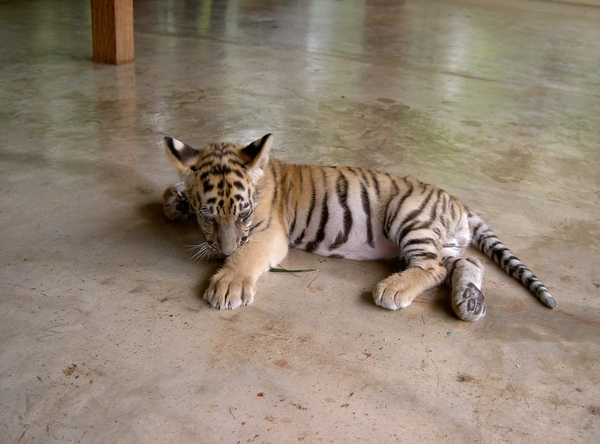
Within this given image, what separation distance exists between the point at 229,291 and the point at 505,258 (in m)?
1.59

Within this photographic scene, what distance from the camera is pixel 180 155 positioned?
3.21m

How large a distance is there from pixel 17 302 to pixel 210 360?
1012mm

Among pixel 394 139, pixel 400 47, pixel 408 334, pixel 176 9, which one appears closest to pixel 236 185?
pixel 408 334

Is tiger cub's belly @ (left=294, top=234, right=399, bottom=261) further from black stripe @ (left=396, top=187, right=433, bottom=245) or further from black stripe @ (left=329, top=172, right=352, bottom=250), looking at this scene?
black stripe @ (left=396, top=187, right=433, bottom=245)

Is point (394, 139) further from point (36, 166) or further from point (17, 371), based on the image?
point (17, 371)

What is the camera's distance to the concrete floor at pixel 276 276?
2359mm

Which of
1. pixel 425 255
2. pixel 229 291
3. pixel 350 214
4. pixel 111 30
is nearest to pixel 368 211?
pixel 350 214

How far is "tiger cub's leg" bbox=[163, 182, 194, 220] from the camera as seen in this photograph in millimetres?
3705

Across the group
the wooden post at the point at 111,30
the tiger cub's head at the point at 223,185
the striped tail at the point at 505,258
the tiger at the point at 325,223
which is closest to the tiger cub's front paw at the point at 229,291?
the tiger at the point at 325,223

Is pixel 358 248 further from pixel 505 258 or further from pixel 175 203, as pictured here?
pixel 175 203

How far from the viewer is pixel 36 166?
4352mm

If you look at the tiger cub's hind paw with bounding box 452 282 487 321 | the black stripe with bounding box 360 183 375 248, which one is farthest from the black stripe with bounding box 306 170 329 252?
the tiger cub's hind paw with bounding box 452 282 487 321

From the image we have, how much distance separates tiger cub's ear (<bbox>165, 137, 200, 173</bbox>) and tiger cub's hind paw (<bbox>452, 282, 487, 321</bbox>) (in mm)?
1553

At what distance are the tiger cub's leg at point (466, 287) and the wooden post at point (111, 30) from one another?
522 cm
